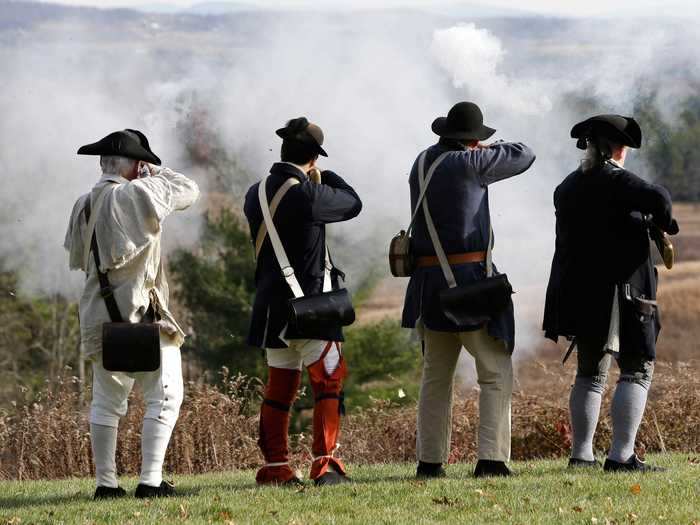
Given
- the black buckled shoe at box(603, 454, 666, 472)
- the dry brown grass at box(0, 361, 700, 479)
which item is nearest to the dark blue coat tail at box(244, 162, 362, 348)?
the black buckled shoe at box(603, 454, 666, 472)

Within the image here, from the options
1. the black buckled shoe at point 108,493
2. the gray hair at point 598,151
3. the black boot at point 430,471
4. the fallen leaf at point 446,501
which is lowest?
the black buckled shoe at point 108,493

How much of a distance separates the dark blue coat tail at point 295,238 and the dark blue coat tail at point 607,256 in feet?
4.19

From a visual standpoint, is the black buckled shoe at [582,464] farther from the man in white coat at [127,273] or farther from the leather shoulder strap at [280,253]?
the man in white coat at [127,273]

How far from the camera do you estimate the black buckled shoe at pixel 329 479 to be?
7664 mm

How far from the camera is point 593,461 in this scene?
8.02 metres

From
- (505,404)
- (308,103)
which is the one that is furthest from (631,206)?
(308,103)

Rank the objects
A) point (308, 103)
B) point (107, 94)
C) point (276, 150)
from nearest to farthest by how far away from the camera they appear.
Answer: point (308, 103) < point (276, 150) < point (107, 94)

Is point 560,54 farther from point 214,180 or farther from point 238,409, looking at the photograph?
point 238,409

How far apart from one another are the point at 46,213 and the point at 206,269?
7165 mm

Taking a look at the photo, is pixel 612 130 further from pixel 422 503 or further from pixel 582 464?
pixel 422 503

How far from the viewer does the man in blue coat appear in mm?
7668

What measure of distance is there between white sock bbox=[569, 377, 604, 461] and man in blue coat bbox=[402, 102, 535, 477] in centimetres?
43

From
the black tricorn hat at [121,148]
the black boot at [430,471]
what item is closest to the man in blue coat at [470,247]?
the black boot at [430,471]

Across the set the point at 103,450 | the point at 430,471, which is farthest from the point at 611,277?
the point at 103,450
